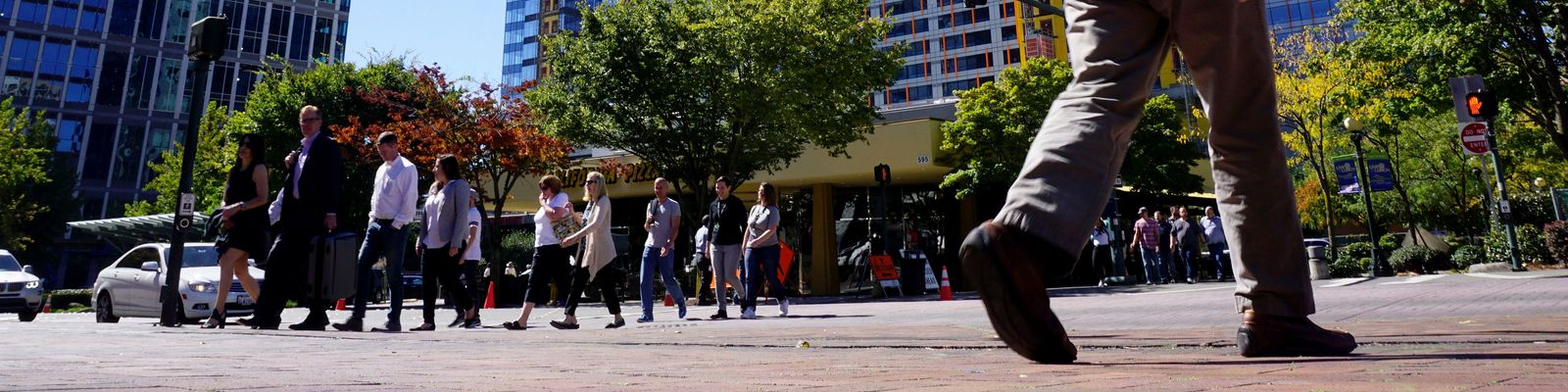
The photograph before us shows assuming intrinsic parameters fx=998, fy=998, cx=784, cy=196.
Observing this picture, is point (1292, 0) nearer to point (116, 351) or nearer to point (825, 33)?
point (825, 33)

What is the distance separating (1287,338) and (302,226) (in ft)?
19.8

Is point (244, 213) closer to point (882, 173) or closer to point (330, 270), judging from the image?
point (330, 270)

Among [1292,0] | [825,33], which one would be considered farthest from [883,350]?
[1292,0]

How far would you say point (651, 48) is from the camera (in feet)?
68.9

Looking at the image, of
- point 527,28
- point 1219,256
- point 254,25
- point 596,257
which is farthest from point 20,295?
point 527,28

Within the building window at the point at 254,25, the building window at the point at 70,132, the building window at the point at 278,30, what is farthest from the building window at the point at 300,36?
the building window at the point at 70,132

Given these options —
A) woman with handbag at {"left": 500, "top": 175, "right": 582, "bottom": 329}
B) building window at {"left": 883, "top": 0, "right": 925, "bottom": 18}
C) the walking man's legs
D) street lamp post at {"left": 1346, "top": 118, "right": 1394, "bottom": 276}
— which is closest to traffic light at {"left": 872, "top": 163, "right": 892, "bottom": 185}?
street lamp post at {"left": 1346, "top": 118, "right": 1394, "bottom": 276}

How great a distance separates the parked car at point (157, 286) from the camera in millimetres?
13625

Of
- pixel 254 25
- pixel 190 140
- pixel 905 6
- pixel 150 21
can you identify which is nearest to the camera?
pixel 190 140

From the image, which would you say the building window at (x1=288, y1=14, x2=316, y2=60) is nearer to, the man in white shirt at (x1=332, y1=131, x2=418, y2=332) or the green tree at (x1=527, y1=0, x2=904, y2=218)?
the green tree at (x1=527, y1=0, x2=904, y2=218)

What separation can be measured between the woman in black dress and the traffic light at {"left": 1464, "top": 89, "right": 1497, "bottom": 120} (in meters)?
17.6

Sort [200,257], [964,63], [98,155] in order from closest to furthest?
[200,257] < [98,155] < [964,63]

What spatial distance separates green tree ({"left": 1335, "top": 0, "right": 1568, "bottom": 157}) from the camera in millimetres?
21766

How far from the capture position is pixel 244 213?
740cm
